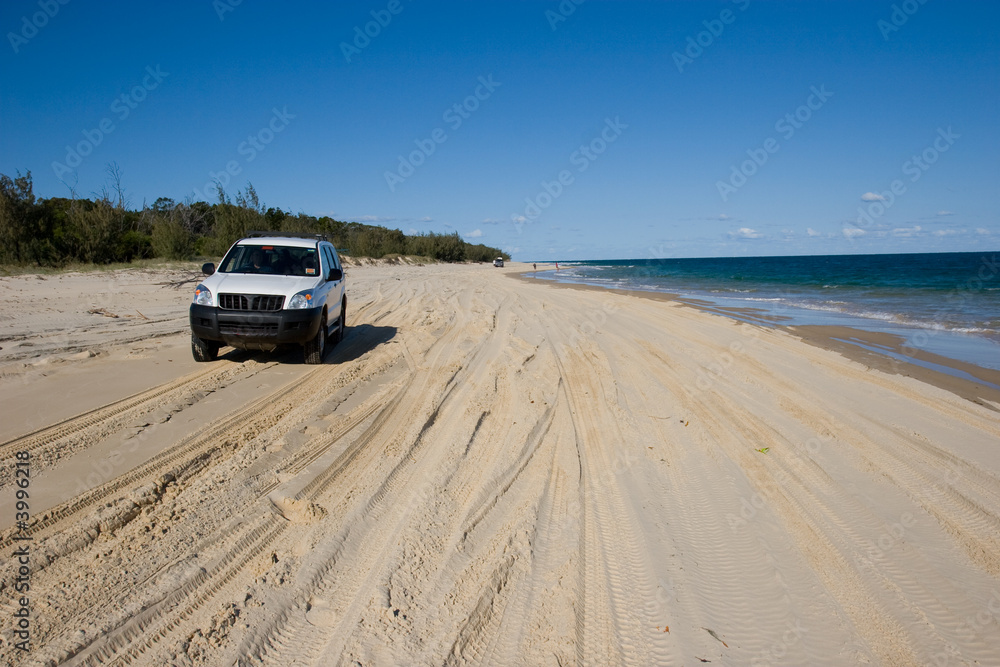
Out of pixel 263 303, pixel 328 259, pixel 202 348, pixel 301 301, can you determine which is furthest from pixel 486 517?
pixel 328 259

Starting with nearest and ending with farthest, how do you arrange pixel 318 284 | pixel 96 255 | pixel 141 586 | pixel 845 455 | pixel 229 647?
pixel 229 647, pixel 141 586, pixel 845 455, pixel 318 284, pixel 96 255

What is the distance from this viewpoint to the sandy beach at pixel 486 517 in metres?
2.62

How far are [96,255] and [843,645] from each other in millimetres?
28651

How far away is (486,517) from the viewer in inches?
147

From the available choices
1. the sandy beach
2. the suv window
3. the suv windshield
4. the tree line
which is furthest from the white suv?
the tree line

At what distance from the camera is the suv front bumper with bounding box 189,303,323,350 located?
7359 mm

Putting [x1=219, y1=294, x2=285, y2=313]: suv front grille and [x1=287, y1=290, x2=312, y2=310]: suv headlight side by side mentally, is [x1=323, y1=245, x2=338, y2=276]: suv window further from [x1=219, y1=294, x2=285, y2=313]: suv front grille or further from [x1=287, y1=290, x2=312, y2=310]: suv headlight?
[x1=219, y1=294, x2=285, y2=313]: suv front grille

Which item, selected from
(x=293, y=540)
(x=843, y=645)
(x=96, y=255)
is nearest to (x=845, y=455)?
(x=843, y=645)

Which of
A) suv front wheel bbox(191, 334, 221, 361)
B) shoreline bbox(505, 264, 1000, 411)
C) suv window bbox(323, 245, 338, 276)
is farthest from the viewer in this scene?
suv window bbox(323, 245, 338, 276)

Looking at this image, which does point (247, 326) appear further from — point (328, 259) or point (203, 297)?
point (328, 259)

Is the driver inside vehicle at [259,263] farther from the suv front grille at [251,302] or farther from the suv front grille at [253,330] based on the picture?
the suv front grille at [253,330]

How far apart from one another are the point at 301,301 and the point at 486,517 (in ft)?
16.6

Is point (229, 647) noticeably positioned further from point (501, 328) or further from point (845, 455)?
point (501, 328)

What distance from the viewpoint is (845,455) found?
16.6 ft
